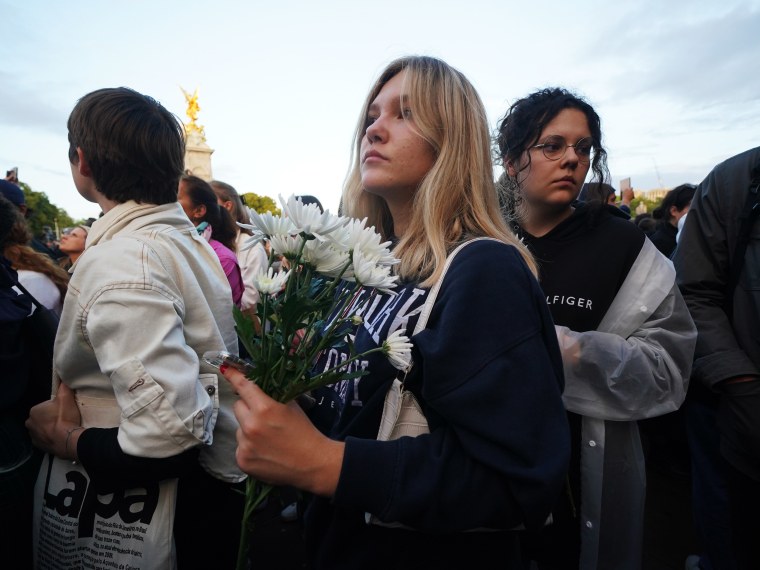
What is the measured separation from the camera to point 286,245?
1.02 m

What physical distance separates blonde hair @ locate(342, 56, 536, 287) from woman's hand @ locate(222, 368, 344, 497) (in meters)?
0.51

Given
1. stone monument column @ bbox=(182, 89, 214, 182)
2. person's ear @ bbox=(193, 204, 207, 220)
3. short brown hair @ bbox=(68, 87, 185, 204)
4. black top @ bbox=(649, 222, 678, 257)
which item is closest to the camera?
short brown hair @ bbox=(68, 87, 185, 204)

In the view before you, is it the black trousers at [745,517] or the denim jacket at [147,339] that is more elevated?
the denim jacket at [147,339]

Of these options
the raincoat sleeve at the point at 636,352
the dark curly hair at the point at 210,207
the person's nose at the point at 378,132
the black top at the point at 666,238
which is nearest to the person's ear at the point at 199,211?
the dark curly hair at the point at 210,207

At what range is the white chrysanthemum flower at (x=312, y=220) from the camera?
3.19ft

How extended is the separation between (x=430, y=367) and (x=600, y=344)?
118cm

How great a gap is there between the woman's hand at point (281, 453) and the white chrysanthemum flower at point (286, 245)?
0.31 metres

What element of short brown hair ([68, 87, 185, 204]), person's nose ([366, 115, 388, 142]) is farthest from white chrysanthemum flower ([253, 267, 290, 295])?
short brown hair ([68, 87, 185, 204])

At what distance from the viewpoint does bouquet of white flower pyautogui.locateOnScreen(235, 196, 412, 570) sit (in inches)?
38.8

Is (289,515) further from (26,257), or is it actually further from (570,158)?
(570,158)

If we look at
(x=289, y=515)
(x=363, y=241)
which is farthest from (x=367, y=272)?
(x=289, y=515)

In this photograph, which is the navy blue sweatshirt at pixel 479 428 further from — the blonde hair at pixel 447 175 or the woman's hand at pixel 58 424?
the woman's hand at pixel 58 424

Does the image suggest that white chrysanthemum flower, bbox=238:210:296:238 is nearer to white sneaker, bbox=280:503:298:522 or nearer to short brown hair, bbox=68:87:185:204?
short brown hair, bbox=68:87:185:204

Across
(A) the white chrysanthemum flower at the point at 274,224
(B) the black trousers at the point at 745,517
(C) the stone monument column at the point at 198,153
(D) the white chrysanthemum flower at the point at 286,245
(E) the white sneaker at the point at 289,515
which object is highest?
(C) the stone monument column at the point at 198,153
